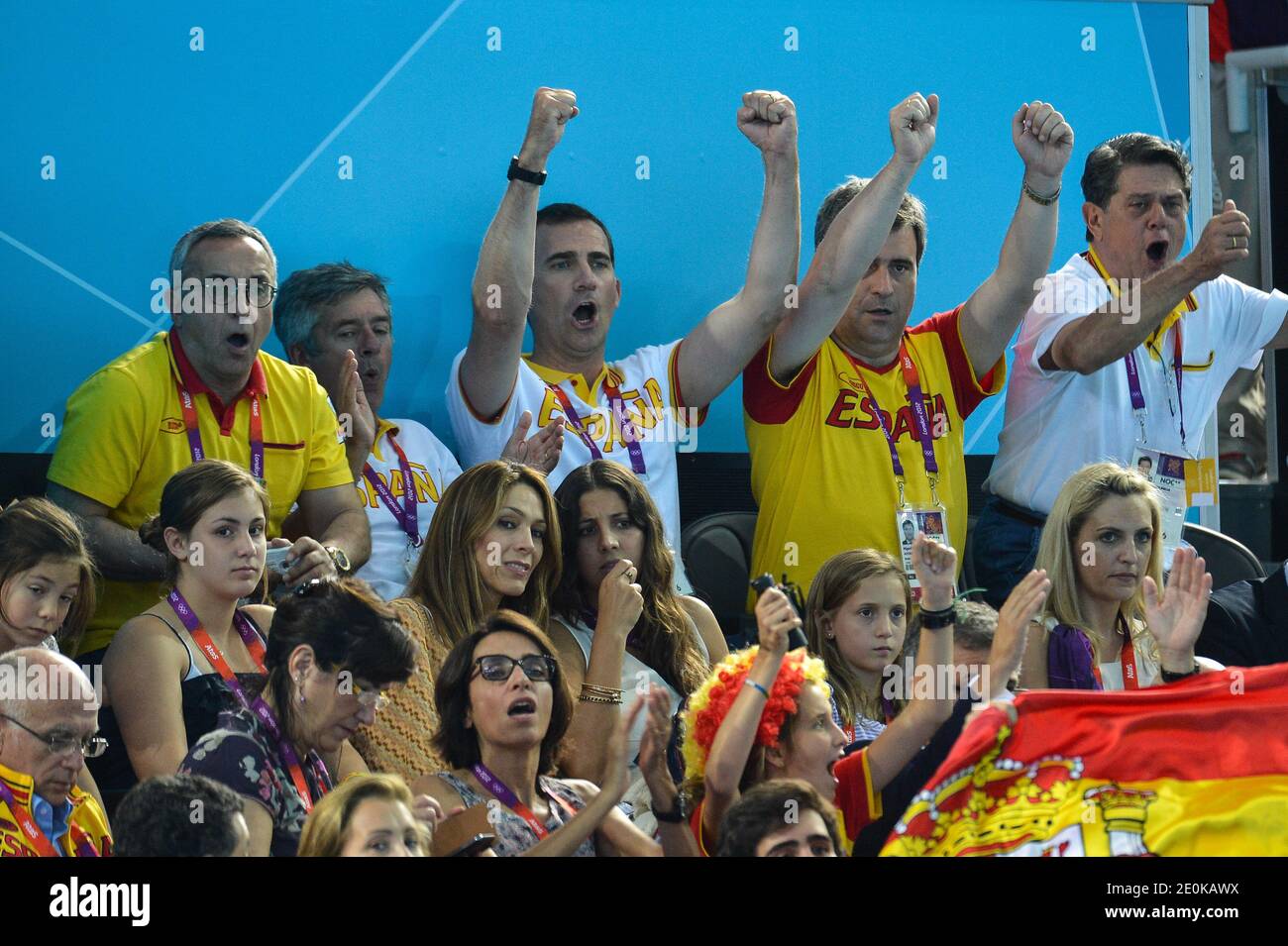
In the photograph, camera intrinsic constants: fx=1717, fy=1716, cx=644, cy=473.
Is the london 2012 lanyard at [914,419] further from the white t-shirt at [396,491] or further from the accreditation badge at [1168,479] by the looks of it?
the white t-shirt at [396,491]

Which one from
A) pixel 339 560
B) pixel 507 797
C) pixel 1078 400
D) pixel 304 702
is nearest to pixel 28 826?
pixel 304 702

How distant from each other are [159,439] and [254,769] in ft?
4.37

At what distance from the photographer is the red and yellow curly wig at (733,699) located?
360cm

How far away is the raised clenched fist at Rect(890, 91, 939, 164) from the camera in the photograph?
15.8 ft

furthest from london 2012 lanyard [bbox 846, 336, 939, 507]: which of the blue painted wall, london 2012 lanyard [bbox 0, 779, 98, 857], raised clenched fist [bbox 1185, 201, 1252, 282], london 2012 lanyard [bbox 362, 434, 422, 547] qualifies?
london 2012 lanyard [bbox 0, 779, 98, 857]

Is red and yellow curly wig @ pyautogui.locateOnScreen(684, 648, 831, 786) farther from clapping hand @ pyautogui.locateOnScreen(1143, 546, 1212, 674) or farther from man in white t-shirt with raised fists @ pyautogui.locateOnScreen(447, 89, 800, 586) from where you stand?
man in white t-shirt with raised fists @ pyautogui.locateOnScreen(447, 89, 800, 586)

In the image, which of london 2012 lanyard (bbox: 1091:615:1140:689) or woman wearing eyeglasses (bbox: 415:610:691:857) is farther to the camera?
london 2012 lanyard (bbox: 1091:615:1140:689)

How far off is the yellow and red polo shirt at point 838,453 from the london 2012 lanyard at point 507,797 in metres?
1.55

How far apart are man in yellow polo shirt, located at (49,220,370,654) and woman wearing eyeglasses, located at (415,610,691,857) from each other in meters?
0.72

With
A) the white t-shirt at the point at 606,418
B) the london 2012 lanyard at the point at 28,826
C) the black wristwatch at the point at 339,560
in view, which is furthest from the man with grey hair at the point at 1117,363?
the london 2012 lanyard at the point at 28,826

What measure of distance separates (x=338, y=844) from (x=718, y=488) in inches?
110

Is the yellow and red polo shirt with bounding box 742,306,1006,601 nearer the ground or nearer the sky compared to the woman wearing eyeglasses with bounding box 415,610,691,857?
nearer the sky
